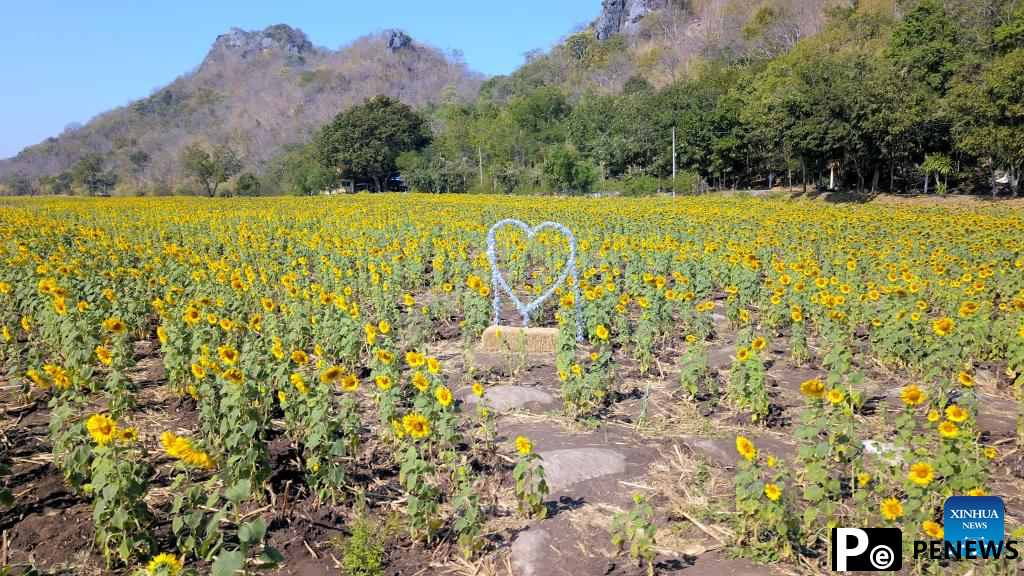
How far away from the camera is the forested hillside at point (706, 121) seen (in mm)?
29344

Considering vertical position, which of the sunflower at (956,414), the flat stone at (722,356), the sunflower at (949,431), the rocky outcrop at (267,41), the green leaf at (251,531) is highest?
the rocky outcrop at (267,41)

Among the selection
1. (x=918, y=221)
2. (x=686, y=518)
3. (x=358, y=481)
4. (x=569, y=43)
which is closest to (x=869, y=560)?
(x=686, y=518)

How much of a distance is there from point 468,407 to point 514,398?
16.8 inches

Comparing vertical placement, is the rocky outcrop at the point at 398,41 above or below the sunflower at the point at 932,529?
above

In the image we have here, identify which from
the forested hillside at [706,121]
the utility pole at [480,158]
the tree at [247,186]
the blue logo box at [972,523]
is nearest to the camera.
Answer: the blue logo box at [972,523]

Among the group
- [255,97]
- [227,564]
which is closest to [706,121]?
[227,564]

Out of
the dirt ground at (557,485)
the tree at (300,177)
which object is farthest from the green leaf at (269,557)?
the tree at (300,177)

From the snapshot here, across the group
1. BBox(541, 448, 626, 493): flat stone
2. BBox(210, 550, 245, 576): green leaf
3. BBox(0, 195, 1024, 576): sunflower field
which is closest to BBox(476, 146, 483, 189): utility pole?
BBox(0, 195, 1024, 576): sunflower field

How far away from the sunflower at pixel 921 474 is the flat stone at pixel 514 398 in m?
2.92

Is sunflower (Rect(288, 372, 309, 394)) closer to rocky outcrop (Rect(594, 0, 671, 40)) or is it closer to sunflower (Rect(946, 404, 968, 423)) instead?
sunflower (Rect(946, 404, 968, 423))

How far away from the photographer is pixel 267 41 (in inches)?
7219

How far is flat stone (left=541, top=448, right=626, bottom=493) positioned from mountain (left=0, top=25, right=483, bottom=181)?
9728 cm

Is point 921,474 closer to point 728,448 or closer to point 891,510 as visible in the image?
point 891,510

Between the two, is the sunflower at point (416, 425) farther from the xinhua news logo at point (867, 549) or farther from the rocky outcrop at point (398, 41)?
the rocky outcrop at point (398, 41)
